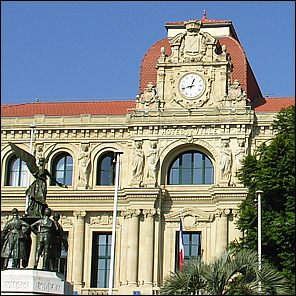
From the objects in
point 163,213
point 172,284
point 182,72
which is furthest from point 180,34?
point 172,284

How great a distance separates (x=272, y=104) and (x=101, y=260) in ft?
54.4

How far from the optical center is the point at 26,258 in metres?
38.5

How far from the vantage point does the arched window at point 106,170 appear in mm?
65500

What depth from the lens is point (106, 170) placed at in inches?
2586

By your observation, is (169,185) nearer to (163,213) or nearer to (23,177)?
(163,213)

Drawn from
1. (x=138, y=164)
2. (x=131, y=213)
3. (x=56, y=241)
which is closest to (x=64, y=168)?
(x=138, y=164)

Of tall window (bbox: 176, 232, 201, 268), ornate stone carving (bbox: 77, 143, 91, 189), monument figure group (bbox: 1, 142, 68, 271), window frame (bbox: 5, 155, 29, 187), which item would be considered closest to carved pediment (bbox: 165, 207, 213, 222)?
tall window (bbox: 176, 232, 201, 268)

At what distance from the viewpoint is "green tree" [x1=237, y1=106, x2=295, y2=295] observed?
4850 cm

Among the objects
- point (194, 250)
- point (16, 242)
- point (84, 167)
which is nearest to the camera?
point (16, 242)

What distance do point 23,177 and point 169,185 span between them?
1068 cm

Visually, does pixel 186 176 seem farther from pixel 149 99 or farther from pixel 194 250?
pixel 149 99

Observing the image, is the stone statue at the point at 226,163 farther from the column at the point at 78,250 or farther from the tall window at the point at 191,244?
the column at the point at 78,250

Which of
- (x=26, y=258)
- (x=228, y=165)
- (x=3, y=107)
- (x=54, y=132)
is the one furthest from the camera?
(x=3, y=107)

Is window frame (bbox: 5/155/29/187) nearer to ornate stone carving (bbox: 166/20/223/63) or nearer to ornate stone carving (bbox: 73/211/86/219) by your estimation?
ornate stone carving (bbox: 73/211/86/219)
